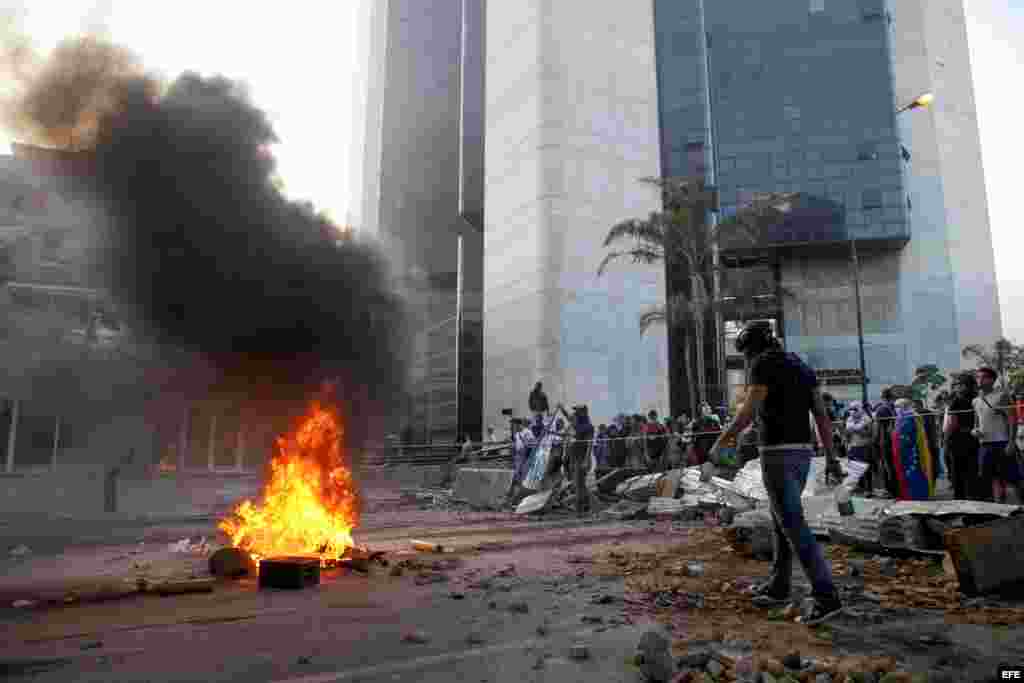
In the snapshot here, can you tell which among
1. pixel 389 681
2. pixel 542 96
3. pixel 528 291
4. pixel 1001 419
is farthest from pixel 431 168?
pixel 389 681

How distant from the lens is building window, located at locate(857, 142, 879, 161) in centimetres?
3791

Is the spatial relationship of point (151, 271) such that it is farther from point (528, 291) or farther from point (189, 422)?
point (528, 291)

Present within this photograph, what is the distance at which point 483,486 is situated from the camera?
13555 millimetres

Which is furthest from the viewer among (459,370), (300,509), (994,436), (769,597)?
(459,370)

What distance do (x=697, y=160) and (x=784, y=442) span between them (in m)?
35.1

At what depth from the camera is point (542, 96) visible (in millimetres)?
30547

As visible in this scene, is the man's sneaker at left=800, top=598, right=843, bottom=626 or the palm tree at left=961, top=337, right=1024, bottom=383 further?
the palm tree at left=961, top=337, right=1024, bottom=383

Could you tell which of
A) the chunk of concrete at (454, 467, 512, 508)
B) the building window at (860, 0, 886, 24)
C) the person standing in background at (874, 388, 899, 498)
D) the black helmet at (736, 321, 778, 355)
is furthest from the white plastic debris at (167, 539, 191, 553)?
the building window at (860, 0, 886, 24)

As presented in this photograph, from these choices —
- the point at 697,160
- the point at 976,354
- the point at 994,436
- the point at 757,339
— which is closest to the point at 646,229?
the point at 994,436

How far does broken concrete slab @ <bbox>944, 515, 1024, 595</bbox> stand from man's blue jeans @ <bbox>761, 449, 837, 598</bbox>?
977mm

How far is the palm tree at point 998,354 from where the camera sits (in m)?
34.0

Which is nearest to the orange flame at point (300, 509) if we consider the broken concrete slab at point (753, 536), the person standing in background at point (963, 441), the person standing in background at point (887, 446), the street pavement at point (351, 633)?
the street pavement at point (351, 633)

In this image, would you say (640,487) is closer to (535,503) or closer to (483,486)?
(535,503)

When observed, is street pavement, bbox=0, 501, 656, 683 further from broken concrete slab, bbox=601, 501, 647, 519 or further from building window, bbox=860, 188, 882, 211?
building window, bbox=860, 188, 882, 211
